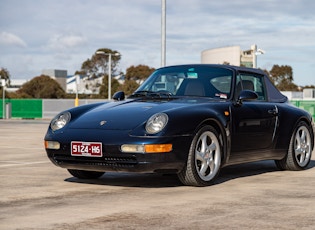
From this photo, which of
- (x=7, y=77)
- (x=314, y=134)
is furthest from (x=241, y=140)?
A: (x=7, y=77)

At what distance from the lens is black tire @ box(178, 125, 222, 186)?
7.24 meters

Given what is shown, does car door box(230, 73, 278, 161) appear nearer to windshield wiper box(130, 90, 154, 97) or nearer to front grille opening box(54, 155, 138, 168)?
windshield wiper box(130, 90, 154, 97)

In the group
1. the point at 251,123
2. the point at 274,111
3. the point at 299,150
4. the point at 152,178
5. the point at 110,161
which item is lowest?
the point at 152,178

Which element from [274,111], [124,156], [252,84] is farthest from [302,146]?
[124,156]

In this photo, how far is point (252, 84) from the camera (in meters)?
8.95

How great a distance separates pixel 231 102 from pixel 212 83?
38cm

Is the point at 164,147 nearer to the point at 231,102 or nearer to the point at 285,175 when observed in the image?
the point at 231,102

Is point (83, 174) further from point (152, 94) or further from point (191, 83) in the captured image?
point (191, 83)

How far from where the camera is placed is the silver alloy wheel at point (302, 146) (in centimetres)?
942

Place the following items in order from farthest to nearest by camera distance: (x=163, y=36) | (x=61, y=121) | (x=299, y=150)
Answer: (x=163, y=36) < (x=299, y=150) < (x=61, y=121)

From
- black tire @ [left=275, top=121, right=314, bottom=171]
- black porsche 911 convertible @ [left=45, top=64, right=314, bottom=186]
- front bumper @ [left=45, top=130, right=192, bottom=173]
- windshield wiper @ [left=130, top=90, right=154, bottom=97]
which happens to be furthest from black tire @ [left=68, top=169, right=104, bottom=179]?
black tire @ [left=275, top=121, right=314, bottom=171]

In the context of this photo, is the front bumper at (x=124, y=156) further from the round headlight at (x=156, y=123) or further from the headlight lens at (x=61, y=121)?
the headlight lens at (x=61, y=121)

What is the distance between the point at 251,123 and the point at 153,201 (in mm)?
2408

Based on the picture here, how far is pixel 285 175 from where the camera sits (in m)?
8.84
